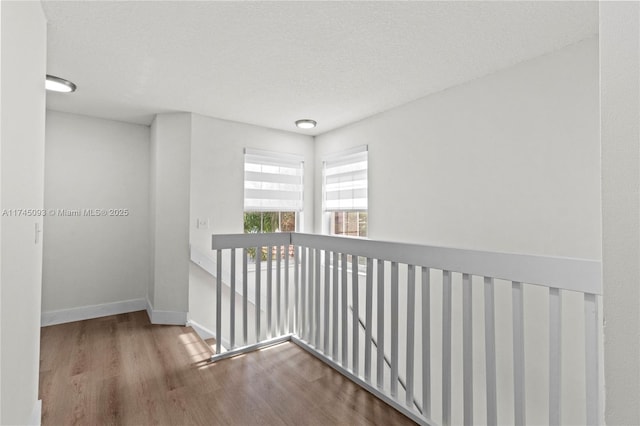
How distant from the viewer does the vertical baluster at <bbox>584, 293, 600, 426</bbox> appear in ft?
3.85

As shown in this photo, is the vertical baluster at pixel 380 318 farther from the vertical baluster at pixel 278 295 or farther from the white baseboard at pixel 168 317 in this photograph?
the white baseboard at pixel 168 317

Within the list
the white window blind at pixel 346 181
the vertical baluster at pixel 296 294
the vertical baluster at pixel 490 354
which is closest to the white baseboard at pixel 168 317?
the vertical baluster at pixel 296 294

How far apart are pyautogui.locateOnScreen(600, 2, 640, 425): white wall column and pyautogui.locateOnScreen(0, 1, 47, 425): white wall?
1.83 meters

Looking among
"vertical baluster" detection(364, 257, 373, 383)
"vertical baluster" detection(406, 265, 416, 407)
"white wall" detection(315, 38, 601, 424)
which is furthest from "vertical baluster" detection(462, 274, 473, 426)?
"white wall" detection(315, 38, 601, 424)

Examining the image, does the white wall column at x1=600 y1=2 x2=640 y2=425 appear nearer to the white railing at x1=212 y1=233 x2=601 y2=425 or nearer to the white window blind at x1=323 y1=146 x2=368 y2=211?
the white railing at x1=212 y1=233 x2=601 y2=425

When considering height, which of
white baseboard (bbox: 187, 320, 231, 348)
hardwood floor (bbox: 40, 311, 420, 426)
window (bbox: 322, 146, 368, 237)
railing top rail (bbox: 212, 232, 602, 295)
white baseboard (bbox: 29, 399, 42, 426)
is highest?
window (bbox: 322, 146, 368, 237)

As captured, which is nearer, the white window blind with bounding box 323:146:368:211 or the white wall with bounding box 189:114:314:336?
the white wall with bounding box 189:114:314:336

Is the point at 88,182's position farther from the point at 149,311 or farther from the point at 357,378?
the point at 357,378

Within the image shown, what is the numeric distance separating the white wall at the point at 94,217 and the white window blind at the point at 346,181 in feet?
7.80

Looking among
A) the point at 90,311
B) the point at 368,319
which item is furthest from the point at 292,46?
the point at 90,311

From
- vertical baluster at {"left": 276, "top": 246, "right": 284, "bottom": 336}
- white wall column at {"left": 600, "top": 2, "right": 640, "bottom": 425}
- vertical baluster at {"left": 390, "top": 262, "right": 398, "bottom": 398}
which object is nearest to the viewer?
white wall column at {"left": 600, "top": 2, "right": 640, "bottom": 425}

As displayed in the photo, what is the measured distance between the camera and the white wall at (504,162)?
2014mm

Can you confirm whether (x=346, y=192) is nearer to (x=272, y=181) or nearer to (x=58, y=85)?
(x=272, y=181)

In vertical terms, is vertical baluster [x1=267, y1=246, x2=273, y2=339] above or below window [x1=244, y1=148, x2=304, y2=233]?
below
